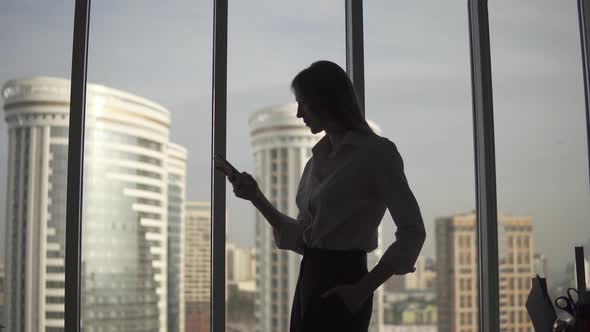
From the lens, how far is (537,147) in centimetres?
359

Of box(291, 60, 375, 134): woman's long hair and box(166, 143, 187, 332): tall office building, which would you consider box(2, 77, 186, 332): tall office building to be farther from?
box(291, 60, 375, 134): woman's long hair

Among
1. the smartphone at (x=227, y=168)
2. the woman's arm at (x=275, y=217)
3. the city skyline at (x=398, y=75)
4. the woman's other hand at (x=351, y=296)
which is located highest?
the city skyline at (x=398, y=75)

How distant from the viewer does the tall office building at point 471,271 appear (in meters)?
3.32

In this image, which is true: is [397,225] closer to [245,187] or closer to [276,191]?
[245,187]

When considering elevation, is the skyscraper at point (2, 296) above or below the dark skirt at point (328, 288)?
below

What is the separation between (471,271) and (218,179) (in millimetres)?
1563

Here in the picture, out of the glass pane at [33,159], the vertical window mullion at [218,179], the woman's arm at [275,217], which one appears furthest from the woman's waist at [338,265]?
the glass pane at [33,159]

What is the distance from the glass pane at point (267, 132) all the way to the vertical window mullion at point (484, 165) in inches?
32.9

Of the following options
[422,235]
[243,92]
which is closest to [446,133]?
[243,92]

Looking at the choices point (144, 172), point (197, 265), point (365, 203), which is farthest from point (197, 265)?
point (365, 203)

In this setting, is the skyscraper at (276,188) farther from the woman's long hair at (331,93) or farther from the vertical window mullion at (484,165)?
the woman's long hair at (331,93)

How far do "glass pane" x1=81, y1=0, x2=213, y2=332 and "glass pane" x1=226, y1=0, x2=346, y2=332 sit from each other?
0.15 m

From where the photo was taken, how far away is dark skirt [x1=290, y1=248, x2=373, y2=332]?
54.5 inches

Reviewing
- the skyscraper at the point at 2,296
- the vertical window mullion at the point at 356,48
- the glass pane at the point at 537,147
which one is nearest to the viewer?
the skyscraper at the point at 2,296
